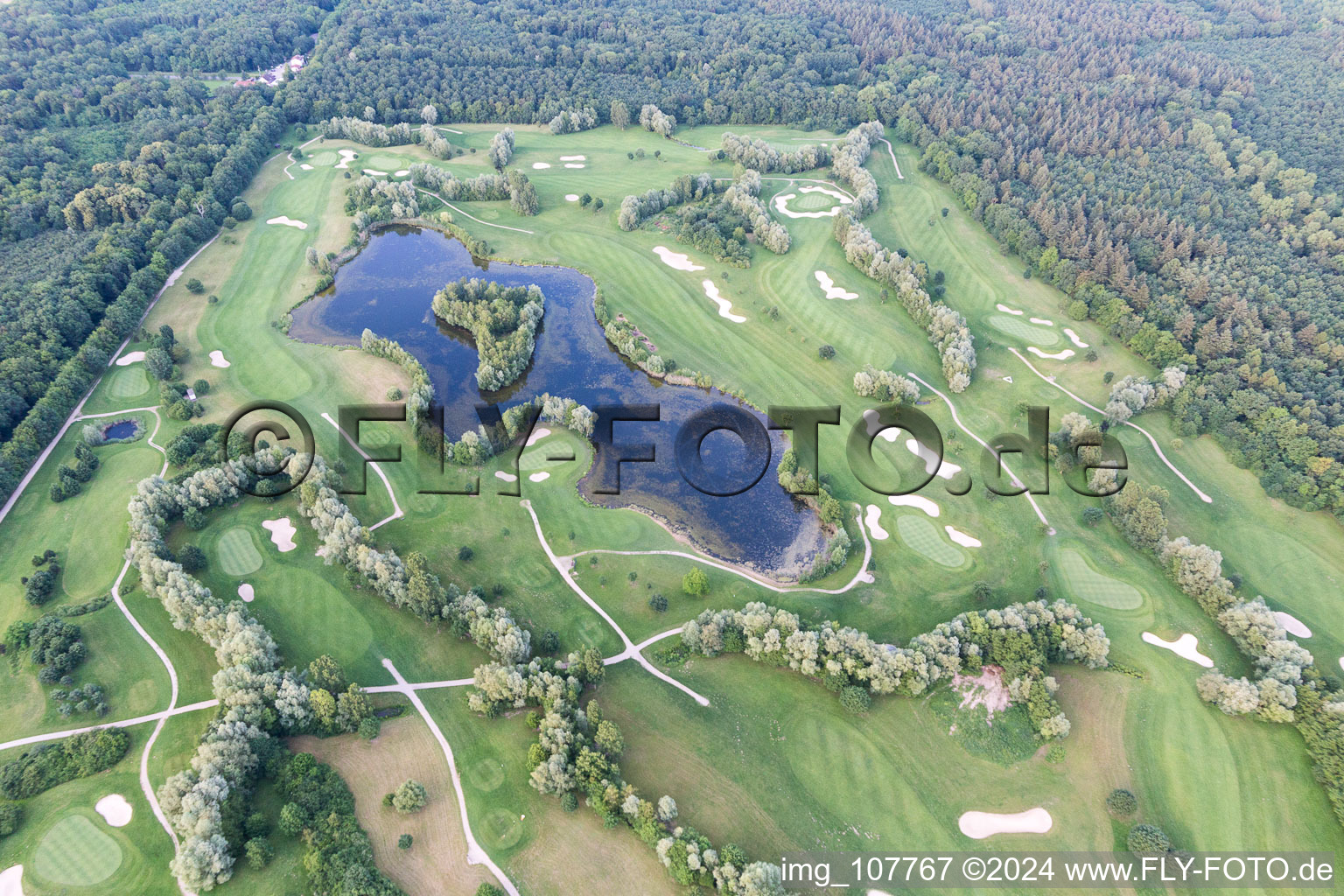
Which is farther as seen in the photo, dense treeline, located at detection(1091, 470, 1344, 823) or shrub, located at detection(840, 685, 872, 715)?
shrub, located at detection(840, 685, 872, 715)

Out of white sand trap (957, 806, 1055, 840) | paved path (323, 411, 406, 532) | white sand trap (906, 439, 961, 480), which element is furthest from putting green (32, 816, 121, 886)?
white sand trap (906, 439, 961, 480)

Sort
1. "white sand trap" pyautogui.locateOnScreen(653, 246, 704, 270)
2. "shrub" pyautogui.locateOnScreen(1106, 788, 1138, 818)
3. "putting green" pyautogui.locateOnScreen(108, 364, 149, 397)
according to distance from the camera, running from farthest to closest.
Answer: "white sand trap" pyautogui.locateOnScreen(653, 246, 704, 270), "putting green" pyautogui.locateOnScreen(108, 364, 149, 397), "shrub" pyautogui.locateOnScreen(1106, 788, 1138, 818)

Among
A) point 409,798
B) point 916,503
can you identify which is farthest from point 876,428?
point 409,798

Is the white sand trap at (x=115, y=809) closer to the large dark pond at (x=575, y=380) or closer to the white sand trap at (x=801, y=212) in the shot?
the large dark pond at (x=575, y=380)

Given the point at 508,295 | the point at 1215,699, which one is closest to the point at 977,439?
the point at 1215,699

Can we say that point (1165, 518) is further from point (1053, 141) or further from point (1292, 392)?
point (1053, 141)

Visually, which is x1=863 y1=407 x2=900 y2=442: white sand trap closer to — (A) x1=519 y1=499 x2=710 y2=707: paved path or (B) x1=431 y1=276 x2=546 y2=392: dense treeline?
(A) x1=519 y1=499 x2=710 y2=707: paved path

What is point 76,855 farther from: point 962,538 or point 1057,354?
point 1057,354
